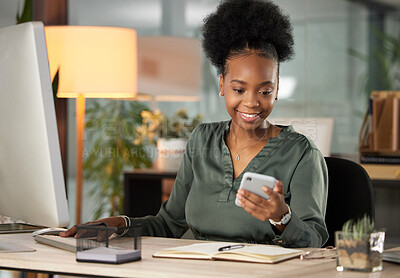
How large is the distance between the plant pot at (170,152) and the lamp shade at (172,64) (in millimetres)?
562

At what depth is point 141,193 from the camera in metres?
4.30

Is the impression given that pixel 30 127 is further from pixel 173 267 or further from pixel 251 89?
pixel 251 89

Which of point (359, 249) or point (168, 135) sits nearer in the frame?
point (359, 249)

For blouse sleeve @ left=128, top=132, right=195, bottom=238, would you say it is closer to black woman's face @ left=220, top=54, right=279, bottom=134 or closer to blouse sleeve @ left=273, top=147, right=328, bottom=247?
black woman's face @ left=220, top=54, right=279, bottom=134

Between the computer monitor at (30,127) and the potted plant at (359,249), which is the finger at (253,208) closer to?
the potted plant at (359,249)

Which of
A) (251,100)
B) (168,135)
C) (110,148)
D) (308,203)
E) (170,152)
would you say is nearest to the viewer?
(308,203)

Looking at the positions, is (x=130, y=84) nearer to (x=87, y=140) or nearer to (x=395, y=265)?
(x=87, y=140)

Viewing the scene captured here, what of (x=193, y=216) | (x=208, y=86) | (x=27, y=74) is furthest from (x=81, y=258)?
(x=208, y=86)

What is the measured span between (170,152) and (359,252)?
2849 millimetres

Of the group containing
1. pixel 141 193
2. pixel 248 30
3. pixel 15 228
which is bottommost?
pixel 141 193

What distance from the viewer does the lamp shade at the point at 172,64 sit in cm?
443

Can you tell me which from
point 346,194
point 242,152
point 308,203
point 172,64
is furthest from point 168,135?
point 308,203

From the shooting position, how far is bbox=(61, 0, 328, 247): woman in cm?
181

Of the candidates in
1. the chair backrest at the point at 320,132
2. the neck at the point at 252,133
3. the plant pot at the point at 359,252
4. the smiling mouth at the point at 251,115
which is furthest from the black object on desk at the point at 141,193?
the plant pot at the point at 359,252
